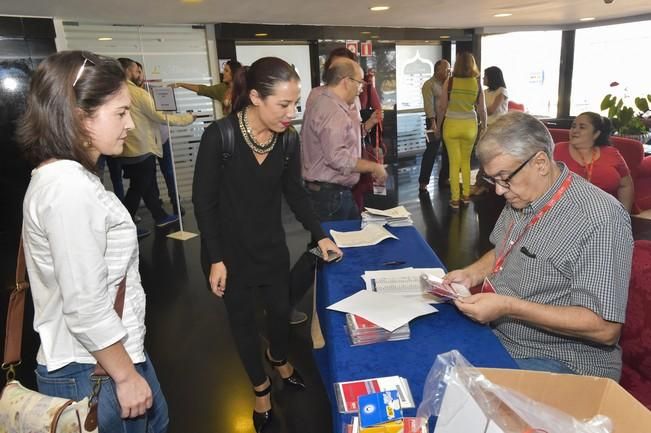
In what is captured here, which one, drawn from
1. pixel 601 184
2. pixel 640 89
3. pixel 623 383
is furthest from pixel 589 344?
pixel 640 89

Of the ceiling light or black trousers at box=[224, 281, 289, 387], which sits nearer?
black trousers at box=[224, 281, 289, 387]

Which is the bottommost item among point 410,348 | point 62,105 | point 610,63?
point 410,348

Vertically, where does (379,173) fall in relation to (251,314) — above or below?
above

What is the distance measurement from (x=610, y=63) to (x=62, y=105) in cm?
873

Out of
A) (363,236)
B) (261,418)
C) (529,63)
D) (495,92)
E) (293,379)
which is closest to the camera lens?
(261,418)

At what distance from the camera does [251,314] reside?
71.8 inches

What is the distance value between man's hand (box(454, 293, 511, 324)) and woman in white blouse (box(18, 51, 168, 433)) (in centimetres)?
84

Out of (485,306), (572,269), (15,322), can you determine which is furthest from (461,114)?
(15,322)

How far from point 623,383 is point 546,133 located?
2.68 ft

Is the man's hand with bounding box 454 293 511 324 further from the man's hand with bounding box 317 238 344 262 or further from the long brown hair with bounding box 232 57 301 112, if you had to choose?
the long brown hair with bounding box 232 57 301 112

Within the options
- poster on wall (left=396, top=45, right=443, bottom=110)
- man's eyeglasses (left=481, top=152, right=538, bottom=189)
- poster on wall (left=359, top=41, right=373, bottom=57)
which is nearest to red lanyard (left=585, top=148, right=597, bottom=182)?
man's eyeglasses (left=481, top=152, right=538, bottom=189)

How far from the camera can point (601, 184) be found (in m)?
2.90

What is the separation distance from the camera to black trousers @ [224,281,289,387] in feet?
5.85

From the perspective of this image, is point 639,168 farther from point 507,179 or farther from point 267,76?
point 267,76
